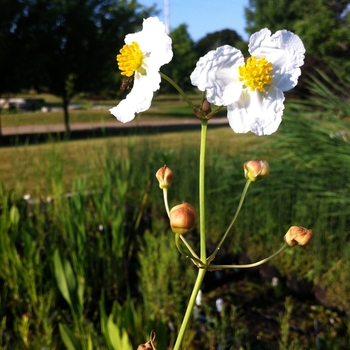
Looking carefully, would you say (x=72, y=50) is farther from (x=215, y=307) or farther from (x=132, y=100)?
(x=132, y=100)

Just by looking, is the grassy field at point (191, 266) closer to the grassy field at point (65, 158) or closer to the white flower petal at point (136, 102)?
the grassy field at point (65, 158)

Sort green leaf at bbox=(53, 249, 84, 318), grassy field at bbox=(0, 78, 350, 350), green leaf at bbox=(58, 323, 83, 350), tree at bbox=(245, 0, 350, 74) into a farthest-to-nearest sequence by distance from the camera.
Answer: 1. tree at bbox=(245, 0, 350, 74)
2. grassy field at bbox=(0, 78, 350, 350)
3. green leaf at bbox=(53, 249, 84, 318)
4. green leaf at bbox=(58, 323, 83, 350)

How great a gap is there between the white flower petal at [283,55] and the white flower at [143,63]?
122 mm

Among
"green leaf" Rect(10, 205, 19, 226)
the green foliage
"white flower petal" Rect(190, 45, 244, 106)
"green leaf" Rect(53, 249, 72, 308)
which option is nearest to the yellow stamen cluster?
"white flower petal" Rect(190, 45, 244, 106)

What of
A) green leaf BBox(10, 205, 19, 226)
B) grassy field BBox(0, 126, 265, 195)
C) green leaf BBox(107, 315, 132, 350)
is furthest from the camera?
grassy field BBox(0, 126, 265, 195)

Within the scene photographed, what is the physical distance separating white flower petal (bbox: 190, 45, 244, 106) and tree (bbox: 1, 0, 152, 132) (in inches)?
351

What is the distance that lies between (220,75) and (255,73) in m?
0.05

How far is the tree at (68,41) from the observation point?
31.3 feet

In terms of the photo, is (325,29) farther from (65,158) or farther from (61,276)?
(61,276)

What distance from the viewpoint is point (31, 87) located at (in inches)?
416

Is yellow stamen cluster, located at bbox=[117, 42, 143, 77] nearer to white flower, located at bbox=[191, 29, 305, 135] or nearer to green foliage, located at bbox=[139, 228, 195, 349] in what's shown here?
white flower, located at bbox=[191, 29, 305, 135]

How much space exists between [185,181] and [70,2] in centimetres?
863

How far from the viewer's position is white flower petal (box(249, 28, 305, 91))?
24.1 inches

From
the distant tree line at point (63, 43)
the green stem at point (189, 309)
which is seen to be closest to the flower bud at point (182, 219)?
the green stem at point (189, 309)
